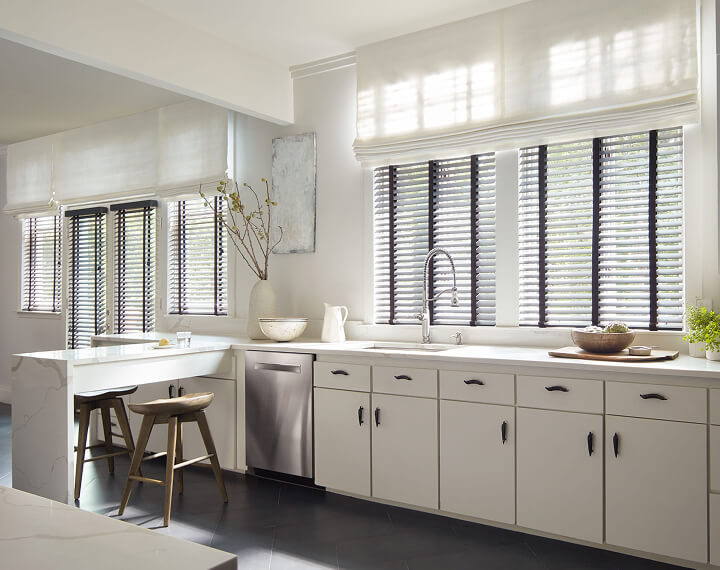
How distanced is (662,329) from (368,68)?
8.24 feet

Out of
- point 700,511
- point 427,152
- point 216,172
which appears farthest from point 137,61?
point 700,511

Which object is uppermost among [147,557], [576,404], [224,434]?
[147,557]

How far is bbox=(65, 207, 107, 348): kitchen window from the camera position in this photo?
6105 millimetres

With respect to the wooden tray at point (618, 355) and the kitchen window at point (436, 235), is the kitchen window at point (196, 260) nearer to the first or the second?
the kitchen window at point (436, 235)

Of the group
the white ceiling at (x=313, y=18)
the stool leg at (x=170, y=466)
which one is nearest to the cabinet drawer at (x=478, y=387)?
the stool leg at (x=170, y=466)

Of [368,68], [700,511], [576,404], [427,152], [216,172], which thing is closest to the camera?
[700,511]

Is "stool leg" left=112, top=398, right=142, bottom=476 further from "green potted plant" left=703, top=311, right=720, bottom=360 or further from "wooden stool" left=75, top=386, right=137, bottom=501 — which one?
"green potted plant" left=703, top=311, right=720, bottom=360

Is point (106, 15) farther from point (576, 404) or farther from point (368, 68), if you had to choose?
point (576, 404)

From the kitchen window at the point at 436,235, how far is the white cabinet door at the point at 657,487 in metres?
1.24

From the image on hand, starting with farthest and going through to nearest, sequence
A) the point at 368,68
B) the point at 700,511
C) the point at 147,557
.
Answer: the point at 368,68 → the point at 700,511 → the point at 147,557

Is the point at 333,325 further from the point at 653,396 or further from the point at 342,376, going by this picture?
the point at 653,396

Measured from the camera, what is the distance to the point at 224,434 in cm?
406

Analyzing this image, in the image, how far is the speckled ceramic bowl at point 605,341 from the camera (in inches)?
117

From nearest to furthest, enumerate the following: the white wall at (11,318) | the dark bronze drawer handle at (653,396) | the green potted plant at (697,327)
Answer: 1. the dark bronze drawer handle at (653,396)
2. the green potted plant at (697,327)
3. the white wall at (11,318)
